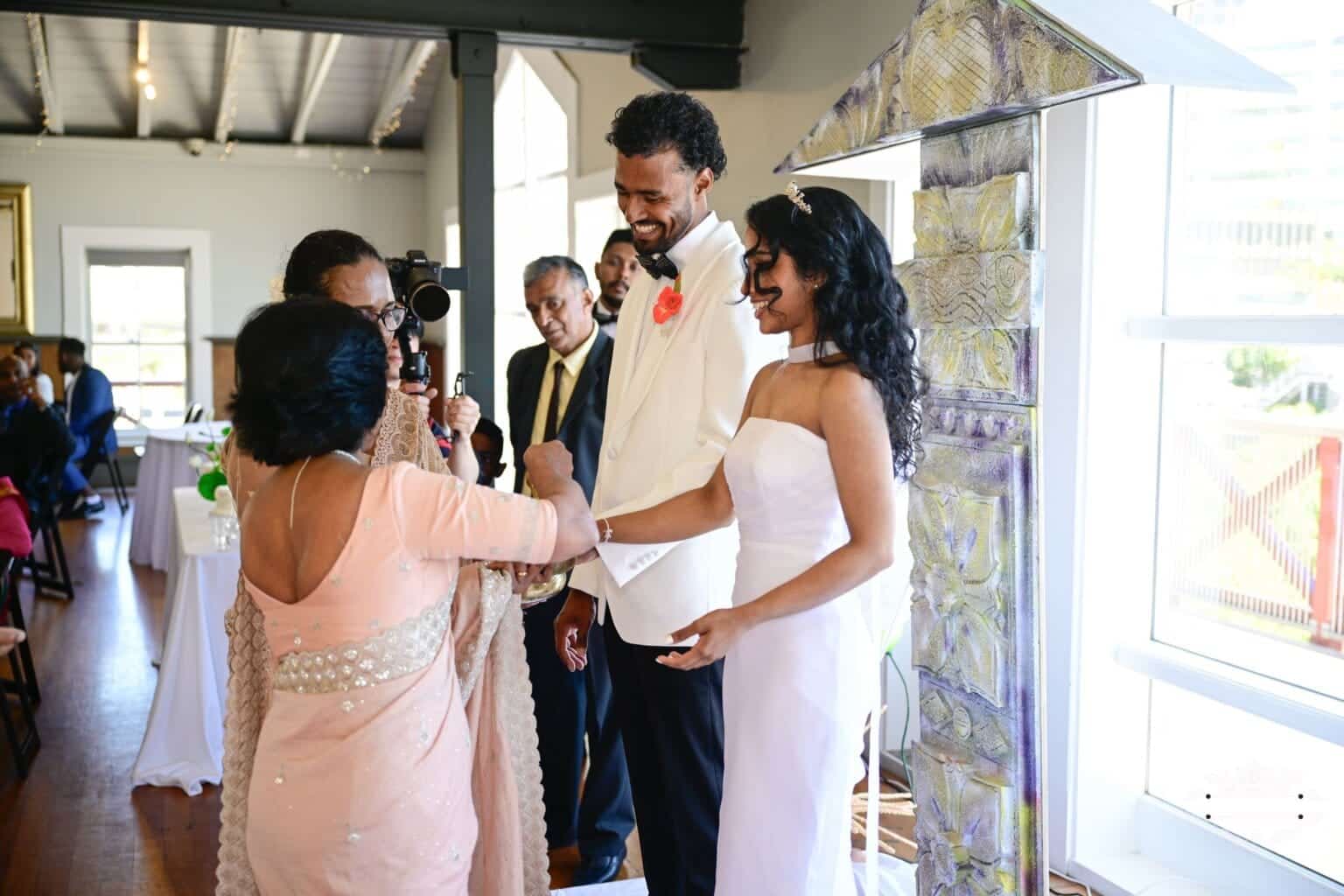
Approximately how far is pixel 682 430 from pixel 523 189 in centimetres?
729

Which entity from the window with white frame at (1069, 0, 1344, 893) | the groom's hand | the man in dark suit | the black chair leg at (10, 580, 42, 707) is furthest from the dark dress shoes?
the black chair leg at (10, 580, 42, 707)

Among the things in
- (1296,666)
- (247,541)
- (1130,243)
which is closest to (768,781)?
(247,541)

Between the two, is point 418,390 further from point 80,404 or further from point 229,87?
point 229,87

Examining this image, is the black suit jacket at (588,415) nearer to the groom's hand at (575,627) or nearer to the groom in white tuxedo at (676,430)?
the groom's hand at (575,627)

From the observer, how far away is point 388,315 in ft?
7.57

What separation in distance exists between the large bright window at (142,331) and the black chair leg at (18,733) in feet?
24.8

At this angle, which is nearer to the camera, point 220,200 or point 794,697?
point 794,697

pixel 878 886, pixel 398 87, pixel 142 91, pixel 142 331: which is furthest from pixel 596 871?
pixel 142 331

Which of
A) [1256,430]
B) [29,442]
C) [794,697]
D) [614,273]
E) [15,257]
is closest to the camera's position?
[794,697]

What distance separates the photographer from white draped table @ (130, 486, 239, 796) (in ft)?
13.8

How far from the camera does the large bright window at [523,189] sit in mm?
8508

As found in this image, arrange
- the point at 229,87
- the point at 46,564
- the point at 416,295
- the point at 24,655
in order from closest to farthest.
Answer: the point at 416,295
the point at 24,655
the point at 46,564
the point at 229,87

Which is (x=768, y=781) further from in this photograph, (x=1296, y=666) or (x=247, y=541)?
(x=1296, y=666)

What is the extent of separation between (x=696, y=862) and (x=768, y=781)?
45 centimetres
